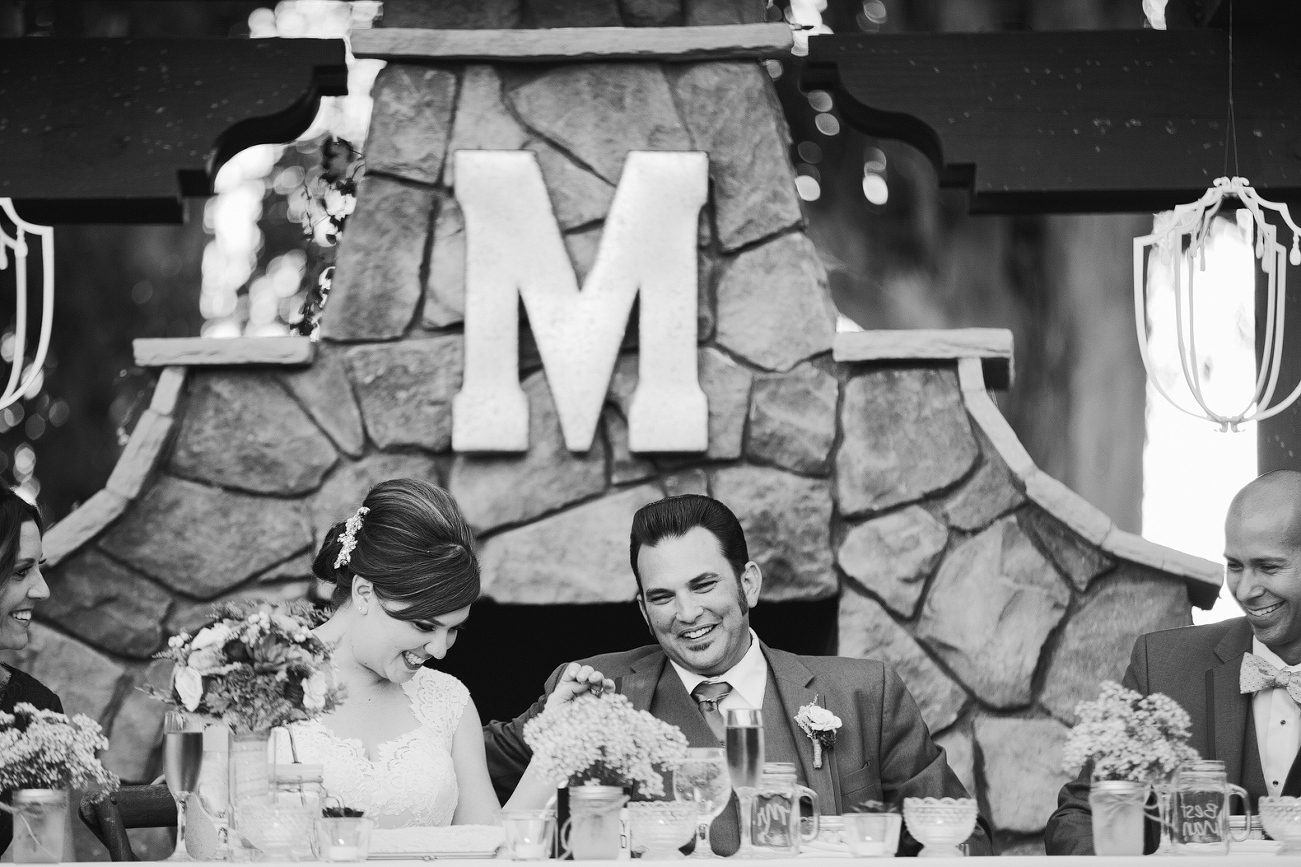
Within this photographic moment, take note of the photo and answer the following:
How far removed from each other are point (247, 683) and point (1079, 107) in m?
3.20

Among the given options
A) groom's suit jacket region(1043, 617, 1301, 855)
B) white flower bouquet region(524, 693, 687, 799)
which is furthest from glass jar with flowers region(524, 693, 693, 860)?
groom's suit jacket region(1043, 617, 1301, 855)

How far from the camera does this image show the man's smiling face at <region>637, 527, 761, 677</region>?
3471mm

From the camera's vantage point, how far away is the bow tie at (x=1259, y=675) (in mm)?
3246

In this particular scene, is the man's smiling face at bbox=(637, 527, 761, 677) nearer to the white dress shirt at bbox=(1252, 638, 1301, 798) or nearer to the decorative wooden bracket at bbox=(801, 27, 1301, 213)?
the white dress shirt at bbox=(1252, 638, 1301, 798)

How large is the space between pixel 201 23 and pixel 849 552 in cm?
422

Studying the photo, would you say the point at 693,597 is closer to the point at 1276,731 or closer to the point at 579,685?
the point at 579,685

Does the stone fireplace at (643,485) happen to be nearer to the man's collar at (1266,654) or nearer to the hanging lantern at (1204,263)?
the hanging lantern at (1204,263)

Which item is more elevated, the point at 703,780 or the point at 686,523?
the point at 686,523

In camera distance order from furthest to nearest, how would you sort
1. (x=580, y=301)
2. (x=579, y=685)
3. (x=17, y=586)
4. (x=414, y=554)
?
(x=580, y=301) < (x=17, y=586) < (x=414, y=554) < (x=579, y=685)

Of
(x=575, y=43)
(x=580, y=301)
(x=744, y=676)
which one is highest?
(x=575, y=43)

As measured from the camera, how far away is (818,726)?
11.0ft

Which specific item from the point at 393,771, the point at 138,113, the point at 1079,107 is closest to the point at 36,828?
the point at 393,771

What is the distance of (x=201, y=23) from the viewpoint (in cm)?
677

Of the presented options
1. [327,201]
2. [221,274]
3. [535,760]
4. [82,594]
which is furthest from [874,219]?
[535,760]
